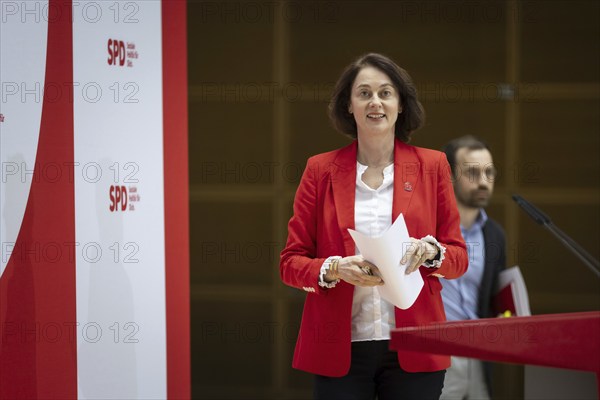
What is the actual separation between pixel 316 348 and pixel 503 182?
2.76 meters

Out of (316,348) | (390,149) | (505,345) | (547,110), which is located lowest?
(316,348)

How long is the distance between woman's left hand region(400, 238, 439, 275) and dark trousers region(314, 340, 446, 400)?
22cm

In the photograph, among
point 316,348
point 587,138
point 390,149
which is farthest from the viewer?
point 587,138

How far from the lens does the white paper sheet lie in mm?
1657

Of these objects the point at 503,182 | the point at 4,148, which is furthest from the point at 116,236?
the point at 503,182

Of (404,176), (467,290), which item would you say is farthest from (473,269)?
(404,176)

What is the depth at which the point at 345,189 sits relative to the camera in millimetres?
1883

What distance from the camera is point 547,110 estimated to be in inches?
167

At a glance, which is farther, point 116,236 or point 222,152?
point 222,152

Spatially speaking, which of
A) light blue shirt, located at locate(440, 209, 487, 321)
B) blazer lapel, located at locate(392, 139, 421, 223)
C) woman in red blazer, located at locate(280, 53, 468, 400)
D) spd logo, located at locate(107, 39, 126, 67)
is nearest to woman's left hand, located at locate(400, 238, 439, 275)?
woman in red blazer, located at locate(280, 53, 468, 400)

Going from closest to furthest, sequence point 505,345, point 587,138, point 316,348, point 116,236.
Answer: point 505,345, point 316,348, point 116,236, point 587,138

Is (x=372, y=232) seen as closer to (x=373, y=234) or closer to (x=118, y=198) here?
(x=373, y=234)

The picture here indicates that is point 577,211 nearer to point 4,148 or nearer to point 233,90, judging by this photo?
point 233,90

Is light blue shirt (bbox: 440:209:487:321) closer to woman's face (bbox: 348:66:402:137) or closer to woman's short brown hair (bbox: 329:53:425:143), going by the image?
woman's short brown hair (bbox: 329:53:425:143)
